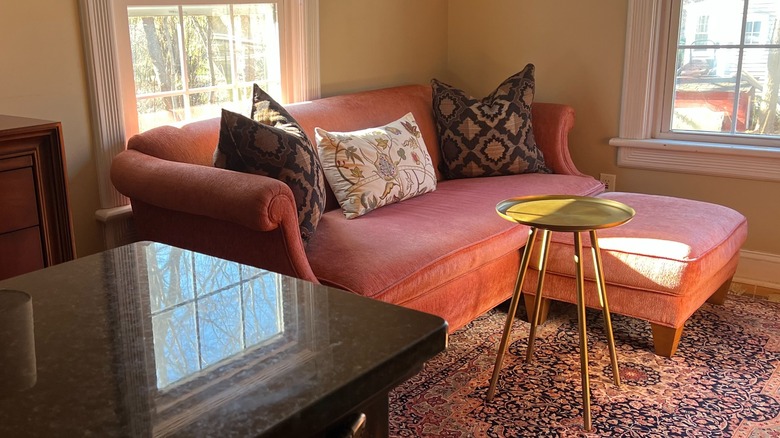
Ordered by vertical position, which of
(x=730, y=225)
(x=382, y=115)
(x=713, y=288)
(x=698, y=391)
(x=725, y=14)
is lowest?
(x=698, y=391)

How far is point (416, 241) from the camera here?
2.72m

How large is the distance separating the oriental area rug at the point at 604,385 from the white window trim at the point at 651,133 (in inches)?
31.1

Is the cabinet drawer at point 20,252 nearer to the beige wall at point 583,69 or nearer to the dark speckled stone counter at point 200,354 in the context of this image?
the dark speckled stone counter at point 200,354

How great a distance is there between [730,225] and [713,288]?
26cm

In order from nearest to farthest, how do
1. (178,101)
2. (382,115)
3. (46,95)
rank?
1. (46,95)
2. (178,101)
3. (382,115)

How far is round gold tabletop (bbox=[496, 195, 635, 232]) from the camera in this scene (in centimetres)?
230

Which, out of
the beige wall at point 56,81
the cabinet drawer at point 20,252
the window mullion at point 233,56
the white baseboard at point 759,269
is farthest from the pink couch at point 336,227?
the white baseboard at point 759,269

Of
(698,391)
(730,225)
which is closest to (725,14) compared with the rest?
(730,225)

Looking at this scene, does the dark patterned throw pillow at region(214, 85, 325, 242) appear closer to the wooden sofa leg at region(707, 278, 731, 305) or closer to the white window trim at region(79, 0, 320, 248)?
the white window trim at region(79, 0, 320, 248)

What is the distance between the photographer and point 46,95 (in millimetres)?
2598

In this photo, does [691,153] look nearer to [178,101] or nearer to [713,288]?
[713,288]

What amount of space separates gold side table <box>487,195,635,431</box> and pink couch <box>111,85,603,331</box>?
32cm

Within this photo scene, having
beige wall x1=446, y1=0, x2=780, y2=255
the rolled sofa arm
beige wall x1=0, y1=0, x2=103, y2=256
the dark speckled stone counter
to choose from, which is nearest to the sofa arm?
beige wall x1=446, y1=0, x2=780, y2=255

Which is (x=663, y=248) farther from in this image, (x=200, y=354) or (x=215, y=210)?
(x=200, y=354)
